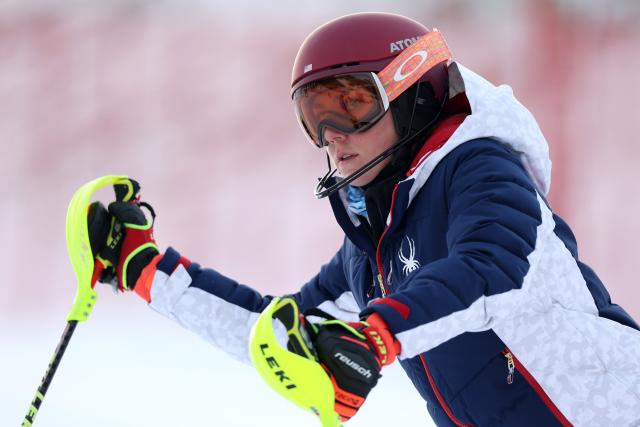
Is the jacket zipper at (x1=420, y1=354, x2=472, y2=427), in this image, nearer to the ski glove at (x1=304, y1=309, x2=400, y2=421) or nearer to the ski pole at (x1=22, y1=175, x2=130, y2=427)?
the ski glove at (x1=304, y1=309, x2=400, y2=421)

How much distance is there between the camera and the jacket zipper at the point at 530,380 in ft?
6.84

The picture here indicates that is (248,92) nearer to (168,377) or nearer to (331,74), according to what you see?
(168,377)

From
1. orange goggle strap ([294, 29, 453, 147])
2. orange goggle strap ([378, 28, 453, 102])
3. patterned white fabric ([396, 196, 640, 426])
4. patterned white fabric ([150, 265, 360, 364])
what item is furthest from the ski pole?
patterned white fabric ([396, 196, 640, 426])

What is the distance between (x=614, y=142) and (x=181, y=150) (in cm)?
278

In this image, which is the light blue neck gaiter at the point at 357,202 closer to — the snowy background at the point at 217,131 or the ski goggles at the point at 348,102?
the ski goggles at the point at 348,102

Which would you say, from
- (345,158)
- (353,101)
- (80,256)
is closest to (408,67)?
(353,101)

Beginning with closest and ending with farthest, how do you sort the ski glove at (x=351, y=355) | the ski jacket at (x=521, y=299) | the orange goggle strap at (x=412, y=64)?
1. the ski glove at (x=351, y=355)
2. the ski jacket at (x=521, y=299)
3. the orange goggle strap at (x=412, y=64)

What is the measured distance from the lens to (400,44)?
2482mm

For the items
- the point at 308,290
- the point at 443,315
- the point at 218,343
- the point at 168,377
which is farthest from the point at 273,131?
the point at 443,315

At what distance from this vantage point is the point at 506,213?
1746 millimetres

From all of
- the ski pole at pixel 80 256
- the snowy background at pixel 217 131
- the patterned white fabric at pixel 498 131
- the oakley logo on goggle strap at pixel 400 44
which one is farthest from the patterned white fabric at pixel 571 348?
the snowy background at pixel 217 131

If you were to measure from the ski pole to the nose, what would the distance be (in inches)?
22.9

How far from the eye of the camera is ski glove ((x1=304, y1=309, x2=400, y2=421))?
1.46 meters

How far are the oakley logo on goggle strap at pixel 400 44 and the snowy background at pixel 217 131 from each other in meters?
2.52
